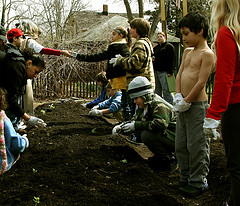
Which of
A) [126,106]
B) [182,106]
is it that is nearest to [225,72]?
[182,106]

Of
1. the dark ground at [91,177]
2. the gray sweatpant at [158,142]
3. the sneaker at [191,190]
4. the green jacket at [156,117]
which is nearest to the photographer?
the dark ground at [91,177]

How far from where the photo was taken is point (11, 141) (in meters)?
2.60

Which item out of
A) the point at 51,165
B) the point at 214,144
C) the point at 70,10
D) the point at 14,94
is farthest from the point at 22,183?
the point at 70,10

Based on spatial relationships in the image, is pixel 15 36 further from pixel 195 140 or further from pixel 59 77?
pixel 59 77

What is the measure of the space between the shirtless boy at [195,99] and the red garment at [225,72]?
696mm

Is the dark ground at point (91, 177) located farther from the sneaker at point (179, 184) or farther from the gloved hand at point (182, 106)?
the gloved hand at point (182, 106)

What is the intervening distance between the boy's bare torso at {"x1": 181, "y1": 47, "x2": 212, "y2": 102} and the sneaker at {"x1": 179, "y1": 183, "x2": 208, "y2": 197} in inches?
33.8

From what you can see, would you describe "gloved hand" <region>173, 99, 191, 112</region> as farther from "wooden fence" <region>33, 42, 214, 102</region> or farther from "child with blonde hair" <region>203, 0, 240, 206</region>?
"wooden fence" <region>33, 42, 214, 102</region>

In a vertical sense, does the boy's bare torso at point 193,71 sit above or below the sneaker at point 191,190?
above

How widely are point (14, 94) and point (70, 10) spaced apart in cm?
1758

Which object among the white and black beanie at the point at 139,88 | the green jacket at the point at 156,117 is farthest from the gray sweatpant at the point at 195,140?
the white and black beanie at the point at 139,88

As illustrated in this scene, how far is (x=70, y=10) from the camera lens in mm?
19766

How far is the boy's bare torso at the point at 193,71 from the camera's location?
281cm

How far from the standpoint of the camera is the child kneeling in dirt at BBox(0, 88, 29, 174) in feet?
8.07
